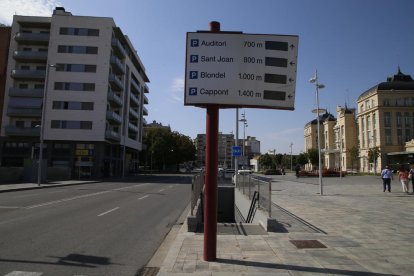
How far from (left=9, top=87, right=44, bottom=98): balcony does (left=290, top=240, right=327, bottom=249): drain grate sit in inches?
1991

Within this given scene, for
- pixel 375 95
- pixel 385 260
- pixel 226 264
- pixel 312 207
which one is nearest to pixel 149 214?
pixel 312 207

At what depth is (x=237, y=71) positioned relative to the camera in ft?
22.6

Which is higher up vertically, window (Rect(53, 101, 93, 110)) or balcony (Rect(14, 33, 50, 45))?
balcony (Rect(14, 33, 50, 45))

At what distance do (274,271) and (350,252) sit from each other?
7.04ft

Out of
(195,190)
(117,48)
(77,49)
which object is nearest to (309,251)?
(195,190)

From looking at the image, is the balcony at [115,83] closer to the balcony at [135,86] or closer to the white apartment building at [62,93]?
the white apartment building at [62,93]

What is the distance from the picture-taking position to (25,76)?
51.0 m

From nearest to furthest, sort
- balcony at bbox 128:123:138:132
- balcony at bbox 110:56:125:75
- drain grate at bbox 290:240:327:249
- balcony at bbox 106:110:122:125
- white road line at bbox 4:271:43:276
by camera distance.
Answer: white road line at bbox 4:271:43:276
drain grate at bbox 290:240:327:249
balcony at bbox 106:110:122:125
balcony at bbox 110:56:125:75
balcony at bbox 128:123:138:132

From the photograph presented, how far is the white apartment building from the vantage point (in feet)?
165

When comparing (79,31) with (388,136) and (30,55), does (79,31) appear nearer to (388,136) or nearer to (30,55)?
(30,55)

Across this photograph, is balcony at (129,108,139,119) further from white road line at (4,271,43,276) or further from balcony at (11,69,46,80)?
white road line at (4,271,43,276)

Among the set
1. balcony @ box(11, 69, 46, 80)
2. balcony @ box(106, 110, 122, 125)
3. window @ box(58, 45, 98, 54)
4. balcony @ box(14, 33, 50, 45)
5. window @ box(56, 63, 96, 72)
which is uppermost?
balcony @ box(14, 33, 50, 45)

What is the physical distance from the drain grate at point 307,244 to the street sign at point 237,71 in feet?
9.70

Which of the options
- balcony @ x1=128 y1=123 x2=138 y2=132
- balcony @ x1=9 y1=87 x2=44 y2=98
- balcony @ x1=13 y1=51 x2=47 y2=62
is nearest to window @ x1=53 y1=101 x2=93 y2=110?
balcony @ x1=9 y1=87 x2=44 y2=98
